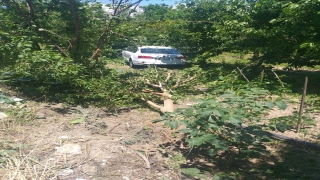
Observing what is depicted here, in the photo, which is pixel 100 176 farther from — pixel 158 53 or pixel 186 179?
pixel 158 53

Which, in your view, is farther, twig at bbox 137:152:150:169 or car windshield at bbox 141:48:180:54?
car windshield at bbox 141:48:180:54

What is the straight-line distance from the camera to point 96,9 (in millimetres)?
8461

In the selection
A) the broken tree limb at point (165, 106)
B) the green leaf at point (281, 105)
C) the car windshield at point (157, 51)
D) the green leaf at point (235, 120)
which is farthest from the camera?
the car windshield at point (157, 51)

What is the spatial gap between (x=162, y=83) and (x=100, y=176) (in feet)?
16.3

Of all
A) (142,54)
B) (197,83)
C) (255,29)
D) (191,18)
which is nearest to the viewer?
(197,83)

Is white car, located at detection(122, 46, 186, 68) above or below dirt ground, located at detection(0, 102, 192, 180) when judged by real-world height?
above

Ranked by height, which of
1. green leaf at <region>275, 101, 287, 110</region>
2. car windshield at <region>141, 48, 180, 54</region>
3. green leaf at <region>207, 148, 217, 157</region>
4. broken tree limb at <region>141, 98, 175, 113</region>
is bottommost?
broken tree limb at <region>141, 98, 175, 113</region>

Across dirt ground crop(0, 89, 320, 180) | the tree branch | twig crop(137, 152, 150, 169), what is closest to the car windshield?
the tree branch

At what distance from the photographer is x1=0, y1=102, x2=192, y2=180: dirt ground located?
3.55 metres

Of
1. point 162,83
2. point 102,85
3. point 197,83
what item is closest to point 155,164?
point 102,85

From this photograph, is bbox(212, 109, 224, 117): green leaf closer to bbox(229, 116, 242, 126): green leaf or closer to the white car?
bbox(229, 116, 242, 126): green leaf

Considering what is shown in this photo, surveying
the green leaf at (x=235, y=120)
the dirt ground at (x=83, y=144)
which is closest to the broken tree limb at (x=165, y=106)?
the dirt ground at (x=83, y=144)

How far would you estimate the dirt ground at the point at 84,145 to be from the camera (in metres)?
3.55

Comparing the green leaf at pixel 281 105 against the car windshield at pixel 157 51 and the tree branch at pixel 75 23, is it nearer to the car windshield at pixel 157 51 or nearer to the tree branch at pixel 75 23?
the tree branch at pixel 75 23
